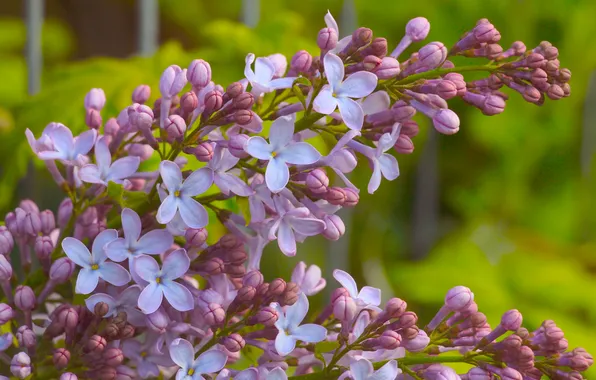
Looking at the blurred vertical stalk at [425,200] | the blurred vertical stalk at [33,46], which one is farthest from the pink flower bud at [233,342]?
the blurred vertical stalk at [425,200]

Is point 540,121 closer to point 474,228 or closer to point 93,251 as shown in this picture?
point 474,228

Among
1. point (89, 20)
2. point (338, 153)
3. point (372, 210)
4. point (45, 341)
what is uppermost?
point (338, 153)

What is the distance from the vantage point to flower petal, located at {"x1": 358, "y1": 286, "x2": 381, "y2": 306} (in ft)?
1.43

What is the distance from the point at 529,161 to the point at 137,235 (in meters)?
1.27

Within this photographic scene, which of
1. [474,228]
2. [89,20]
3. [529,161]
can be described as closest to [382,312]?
[474,228]

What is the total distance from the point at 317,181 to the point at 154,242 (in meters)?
0.08

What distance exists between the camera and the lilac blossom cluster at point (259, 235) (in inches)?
15.7

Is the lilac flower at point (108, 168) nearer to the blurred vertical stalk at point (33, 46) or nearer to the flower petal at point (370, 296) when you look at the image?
the flower petal at point (370, 296)

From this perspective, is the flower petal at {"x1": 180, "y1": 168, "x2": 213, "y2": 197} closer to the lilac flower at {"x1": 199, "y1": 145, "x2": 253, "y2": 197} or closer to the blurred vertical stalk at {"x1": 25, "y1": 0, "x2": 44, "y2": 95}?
the lilac flower at {"x1": 199, "y1": 145, "x2": 253, "y2": 197}

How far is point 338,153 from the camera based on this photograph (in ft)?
1.36

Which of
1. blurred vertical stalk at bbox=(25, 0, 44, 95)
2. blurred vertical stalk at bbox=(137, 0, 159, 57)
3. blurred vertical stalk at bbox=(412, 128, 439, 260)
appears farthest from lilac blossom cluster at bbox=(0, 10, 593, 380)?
blurred vertical stalk at bbox=(412, 128, 439, 260)

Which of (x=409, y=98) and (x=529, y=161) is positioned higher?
(x=409, y=98)

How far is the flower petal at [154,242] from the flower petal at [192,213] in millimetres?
20

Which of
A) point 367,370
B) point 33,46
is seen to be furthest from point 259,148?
point 33,46
